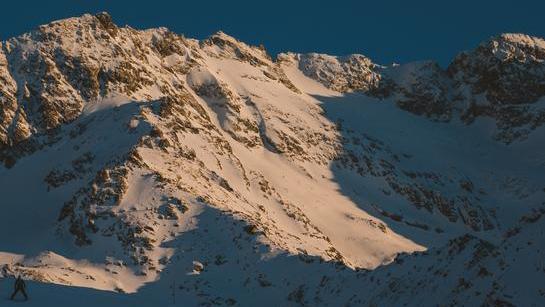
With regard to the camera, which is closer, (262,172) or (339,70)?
(262,172)

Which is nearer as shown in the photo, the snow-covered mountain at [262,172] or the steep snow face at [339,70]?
the snow-covered mountain at [262,172]

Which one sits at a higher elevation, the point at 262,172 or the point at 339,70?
the point at 339,70

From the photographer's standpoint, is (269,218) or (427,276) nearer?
(427,276)

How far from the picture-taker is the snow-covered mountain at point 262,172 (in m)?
47.2

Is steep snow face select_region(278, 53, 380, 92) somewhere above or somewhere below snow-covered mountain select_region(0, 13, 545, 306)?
above

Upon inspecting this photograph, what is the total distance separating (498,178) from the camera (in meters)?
125

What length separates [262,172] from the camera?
311 feet

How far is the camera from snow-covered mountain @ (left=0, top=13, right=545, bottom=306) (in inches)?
1859

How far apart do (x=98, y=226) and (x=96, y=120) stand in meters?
23.0

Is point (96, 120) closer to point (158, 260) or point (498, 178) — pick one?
point (158, 260)

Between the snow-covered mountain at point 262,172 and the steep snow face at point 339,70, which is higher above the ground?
the steep snow face at point 339,70

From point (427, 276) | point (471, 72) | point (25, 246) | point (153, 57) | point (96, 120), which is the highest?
point (471, 72)

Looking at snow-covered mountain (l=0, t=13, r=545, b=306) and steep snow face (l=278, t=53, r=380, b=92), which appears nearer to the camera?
snow-covered mountain (l=0, t=13, r=545, b=306)

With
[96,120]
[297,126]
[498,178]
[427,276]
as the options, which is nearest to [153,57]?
[297,126]
